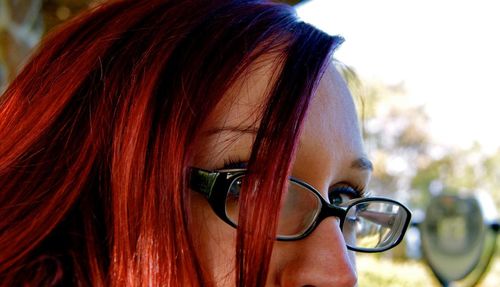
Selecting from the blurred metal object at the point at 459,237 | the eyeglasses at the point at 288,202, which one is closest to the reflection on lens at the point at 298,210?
the eyeglasses at the point at 288,202

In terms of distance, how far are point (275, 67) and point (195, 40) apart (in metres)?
0.11

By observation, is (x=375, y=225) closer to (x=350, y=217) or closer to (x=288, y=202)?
(x=350, y=217)

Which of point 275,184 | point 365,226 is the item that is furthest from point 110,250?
point 365,226

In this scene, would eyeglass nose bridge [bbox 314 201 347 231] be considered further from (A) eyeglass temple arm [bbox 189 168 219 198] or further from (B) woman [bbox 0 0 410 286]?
(A) eyeglass temple arm [bbox 189 168 219 198]

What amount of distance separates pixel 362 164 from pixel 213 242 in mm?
285

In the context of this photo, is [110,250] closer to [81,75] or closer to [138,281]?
[138,281]

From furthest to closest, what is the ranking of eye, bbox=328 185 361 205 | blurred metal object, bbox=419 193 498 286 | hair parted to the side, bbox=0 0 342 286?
blurred metal object, bbox=419 193 498 286
eye, bbox=328 185 361 205
hair parted to the side, bbox=0 0 342 286

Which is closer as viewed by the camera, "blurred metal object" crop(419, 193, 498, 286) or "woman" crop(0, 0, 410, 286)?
"woman" crop(0, 0, 410, 286)

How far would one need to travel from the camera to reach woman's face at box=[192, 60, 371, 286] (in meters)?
0.77

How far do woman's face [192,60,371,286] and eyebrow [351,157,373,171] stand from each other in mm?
75

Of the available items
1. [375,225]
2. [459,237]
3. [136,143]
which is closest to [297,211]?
[136,143]

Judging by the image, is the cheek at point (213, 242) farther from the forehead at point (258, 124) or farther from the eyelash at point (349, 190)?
the eyelash at point (349, 190)

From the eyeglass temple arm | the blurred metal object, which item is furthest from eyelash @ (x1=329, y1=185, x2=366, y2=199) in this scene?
the blurred metal object

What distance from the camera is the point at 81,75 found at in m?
0.83
